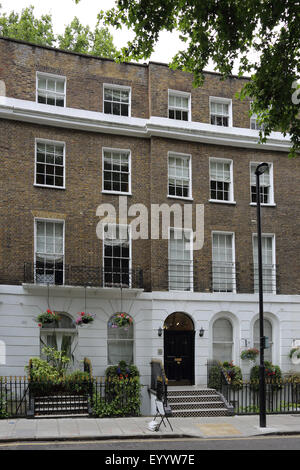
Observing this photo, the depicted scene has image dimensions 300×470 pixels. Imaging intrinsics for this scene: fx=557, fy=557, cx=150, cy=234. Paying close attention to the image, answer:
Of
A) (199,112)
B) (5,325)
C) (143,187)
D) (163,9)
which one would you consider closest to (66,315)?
(5,325)

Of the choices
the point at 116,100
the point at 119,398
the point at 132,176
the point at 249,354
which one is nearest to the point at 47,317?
the point at 119,398

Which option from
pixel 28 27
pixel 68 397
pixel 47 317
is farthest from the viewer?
pixel 28 27

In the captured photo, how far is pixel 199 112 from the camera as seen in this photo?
23469 mm

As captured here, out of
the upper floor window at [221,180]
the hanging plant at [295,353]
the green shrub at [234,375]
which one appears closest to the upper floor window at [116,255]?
the upper floor window at [221,180]

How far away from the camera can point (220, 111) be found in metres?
24.0

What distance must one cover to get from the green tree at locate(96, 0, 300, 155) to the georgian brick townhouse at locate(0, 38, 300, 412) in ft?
24.5

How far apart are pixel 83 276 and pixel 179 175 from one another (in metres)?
5.82

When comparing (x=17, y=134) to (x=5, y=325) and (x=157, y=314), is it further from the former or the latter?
(x=157, y=314)

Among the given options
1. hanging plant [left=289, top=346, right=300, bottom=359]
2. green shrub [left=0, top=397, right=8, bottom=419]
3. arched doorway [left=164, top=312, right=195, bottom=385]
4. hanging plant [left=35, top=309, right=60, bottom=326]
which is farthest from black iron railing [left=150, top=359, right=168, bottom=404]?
hanging plant [left=289, top=346, right=300, bottom=359]

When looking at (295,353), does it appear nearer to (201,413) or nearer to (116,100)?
(201,413)

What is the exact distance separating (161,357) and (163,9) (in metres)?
13.1

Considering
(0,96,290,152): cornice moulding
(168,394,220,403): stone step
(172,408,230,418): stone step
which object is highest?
(0,96,290,152): cornice moulding

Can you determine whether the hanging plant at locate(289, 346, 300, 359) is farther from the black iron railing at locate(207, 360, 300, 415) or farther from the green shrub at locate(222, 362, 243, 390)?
the green shrub at locate(222, 362, 243, 390)

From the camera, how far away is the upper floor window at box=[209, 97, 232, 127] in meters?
23.8
